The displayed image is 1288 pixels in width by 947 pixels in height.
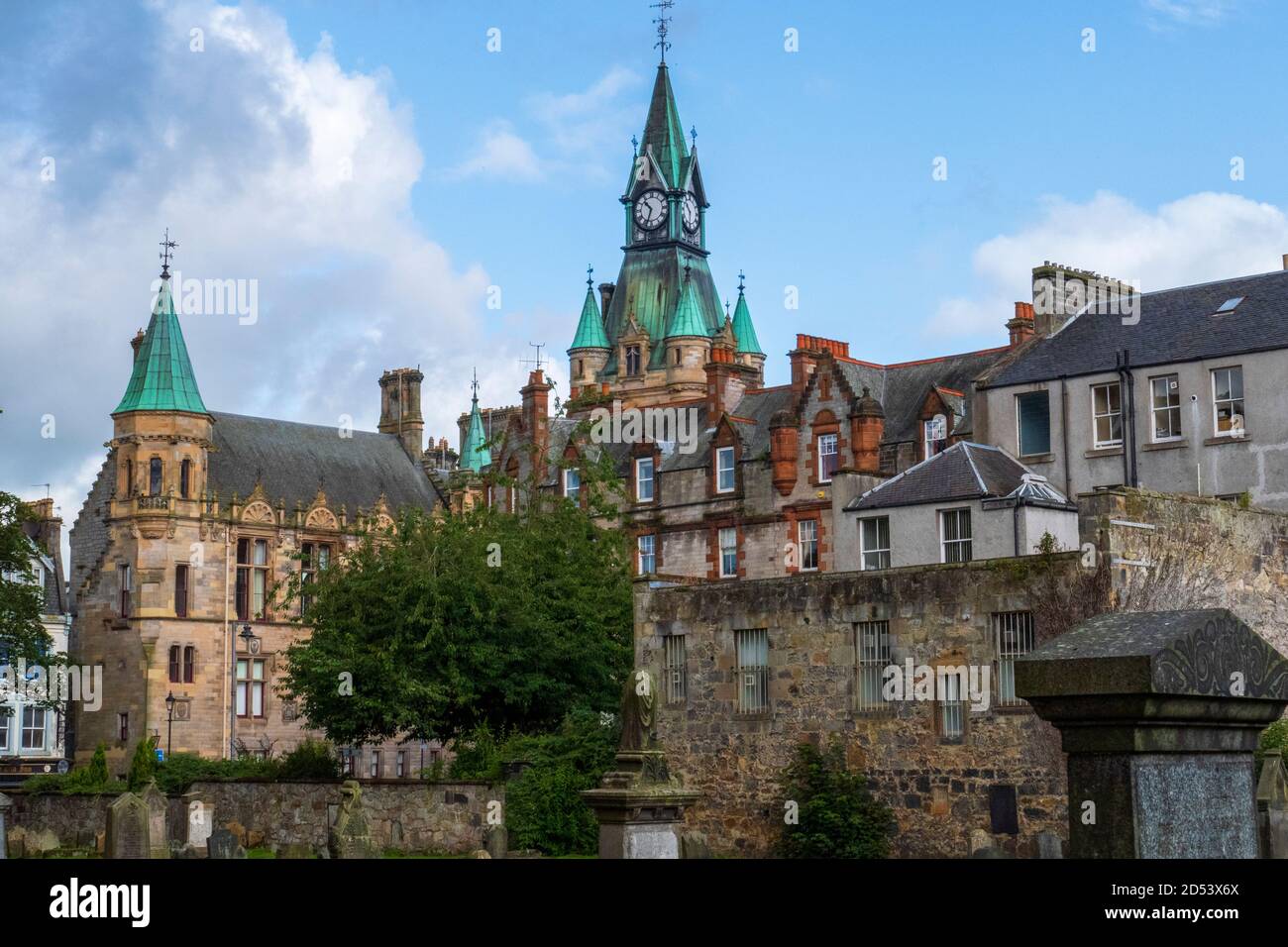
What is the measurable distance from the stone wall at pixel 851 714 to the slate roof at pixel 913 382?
21.0 meters

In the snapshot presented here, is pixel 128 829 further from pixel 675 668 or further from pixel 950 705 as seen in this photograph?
pixel 950 705

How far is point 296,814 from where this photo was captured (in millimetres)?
43500

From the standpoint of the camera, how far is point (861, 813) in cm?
3406

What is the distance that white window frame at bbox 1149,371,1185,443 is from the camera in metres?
43.3

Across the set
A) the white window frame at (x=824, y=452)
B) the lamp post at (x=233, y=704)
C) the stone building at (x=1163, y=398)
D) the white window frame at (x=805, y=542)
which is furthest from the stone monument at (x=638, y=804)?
the lamp post at (x=233, y=704)

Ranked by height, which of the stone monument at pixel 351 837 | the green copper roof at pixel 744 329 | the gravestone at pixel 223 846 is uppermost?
the green copper roof at pixel 744 329

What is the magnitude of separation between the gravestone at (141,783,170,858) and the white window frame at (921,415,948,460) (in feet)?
91.6

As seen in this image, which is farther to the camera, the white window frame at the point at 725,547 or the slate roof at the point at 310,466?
the slate roof at the point at 310,466

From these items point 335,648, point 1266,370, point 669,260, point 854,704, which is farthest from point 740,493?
point 669,260

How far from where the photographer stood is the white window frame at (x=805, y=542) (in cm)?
5900

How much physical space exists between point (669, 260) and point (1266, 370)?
110m

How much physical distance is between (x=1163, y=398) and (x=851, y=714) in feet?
46.3

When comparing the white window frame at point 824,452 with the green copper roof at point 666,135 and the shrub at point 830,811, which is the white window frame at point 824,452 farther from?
the green copper roof at point 666,135
